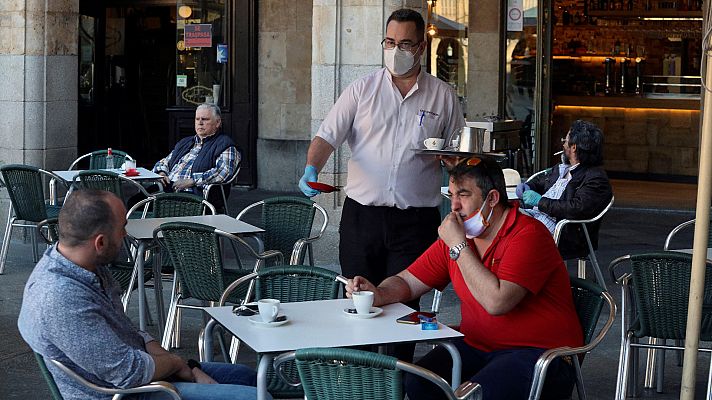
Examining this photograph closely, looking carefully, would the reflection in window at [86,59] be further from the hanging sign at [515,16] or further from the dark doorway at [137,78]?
the hanging sign at [515,16]

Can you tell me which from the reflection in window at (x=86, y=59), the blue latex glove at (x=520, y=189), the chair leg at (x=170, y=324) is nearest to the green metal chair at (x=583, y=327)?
the chair leg at (x=170, y=324)

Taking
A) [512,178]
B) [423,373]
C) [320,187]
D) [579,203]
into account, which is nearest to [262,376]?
[423,373]

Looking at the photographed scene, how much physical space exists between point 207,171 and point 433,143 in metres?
4.03

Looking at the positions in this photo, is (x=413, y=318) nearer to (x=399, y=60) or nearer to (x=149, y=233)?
(x=399, y=60)

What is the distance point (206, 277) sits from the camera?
6.45 m

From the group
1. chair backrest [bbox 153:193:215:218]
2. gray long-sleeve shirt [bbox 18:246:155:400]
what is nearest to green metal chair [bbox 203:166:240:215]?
chair backrest [bbox 153:193:215:218]

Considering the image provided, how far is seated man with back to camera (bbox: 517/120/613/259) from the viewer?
26.3 ft

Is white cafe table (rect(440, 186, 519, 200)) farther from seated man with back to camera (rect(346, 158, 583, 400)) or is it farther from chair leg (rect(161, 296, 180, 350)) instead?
seated man with back to camera (rect(346, 158, 583, 400))

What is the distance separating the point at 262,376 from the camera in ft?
13.1

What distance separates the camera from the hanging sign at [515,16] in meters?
13.3

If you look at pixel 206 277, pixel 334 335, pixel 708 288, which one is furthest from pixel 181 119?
pixel 334 335

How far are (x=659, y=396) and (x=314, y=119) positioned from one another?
4411 mm

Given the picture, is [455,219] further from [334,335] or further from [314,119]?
[314,119]

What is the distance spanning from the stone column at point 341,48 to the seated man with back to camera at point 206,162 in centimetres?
83
